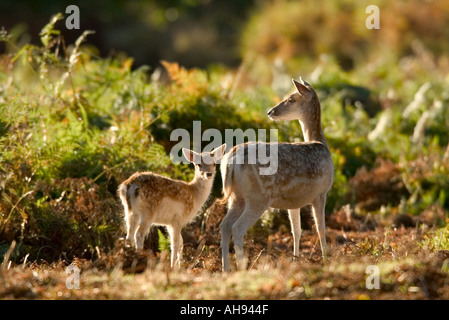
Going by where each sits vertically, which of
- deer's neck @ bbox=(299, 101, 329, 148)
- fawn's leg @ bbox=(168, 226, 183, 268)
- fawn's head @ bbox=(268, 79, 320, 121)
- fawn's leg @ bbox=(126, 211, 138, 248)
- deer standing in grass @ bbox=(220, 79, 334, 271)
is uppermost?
fawn's head @ bbox=(268, 79, 320, 121)

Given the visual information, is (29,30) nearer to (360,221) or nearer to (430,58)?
(430,58)

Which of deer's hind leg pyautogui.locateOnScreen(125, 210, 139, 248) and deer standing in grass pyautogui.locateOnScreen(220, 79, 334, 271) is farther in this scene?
deer's hind leg pyautogui.locateOnScreen(125, 210, 139, 248)

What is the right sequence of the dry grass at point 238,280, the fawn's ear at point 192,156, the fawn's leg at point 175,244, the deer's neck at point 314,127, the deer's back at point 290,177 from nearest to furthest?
the dry grass at point 238,280 → the deer's back at point 290,177 → the fawn's leg at point 175,244 → the fawn's ear at point 192,156 → the deer's neck at point 314,127

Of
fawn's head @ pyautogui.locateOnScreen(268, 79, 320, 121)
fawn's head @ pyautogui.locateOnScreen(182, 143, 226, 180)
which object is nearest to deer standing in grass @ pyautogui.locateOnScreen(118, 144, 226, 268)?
fawn's head @ pyautogui.locateOnScreen(182, 143, 226, 180)

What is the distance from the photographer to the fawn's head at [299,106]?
28.9 feet

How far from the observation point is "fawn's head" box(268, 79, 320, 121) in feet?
28.9

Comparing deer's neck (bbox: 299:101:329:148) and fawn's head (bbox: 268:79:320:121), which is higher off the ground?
fawn's head (bbox: 268:79:320:121)

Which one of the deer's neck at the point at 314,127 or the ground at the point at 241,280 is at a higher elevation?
the deer's neck at the point at 314,127

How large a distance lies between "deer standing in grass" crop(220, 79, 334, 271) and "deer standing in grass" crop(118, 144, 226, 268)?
0.63 metres

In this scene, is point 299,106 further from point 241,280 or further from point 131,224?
point 241,280

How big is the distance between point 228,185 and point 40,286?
6.64ft

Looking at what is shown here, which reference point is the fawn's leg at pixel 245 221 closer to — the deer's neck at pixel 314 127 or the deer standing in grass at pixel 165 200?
the deer standing in grass at pixel 165 200

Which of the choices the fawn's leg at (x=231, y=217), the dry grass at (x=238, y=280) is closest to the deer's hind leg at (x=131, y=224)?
the dry grass at (x=238, y=280)

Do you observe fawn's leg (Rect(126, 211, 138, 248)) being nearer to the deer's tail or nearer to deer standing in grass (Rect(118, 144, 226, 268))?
deer standing in grass (Rect(118, 144, 226, 268))
